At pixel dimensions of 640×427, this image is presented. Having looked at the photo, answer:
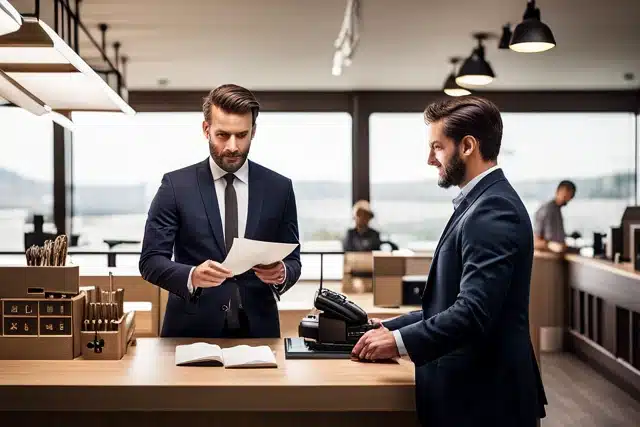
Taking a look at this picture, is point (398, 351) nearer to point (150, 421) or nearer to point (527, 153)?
point (150, 421)

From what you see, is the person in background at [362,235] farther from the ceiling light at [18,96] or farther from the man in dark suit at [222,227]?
the man in dark suit at [222,227]

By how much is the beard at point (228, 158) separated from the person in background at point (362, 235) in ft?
15.5

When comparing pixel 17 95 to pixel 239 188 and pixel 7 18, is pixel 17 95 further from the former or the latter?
pixel 239 188

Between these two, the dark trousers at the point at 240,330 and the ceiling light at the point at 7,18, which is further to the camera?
the dark trousers at the point at 240,330

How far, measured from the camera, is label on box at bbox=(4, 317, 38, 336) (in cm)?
240

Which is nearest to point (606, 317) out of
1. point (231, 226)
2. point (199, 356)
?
point (231, 226)

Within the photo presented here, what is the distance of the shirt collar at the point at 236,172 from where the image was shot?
8.71 feet

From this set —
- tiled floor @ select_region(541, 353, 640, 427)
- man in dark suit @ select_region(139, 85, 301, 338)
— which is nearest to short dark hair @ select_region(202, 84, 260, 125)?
man in dark suit @ select_region(139, 85, 301, 338)

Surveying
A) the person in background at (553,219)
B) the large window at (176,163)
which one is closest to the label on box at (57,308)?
the person in background at (553,219)

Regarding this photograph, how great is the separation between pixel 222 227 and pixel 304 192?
7397 mm

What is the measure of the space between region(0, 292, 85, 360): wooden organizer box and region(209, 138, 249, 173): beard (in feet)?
2.09

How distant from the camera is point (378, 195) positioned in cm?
988

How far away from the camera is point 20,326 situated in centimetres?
240

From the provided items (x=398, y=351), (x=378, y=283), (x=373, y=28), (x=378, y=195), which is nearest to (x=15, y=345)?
(x=398, y=351)
